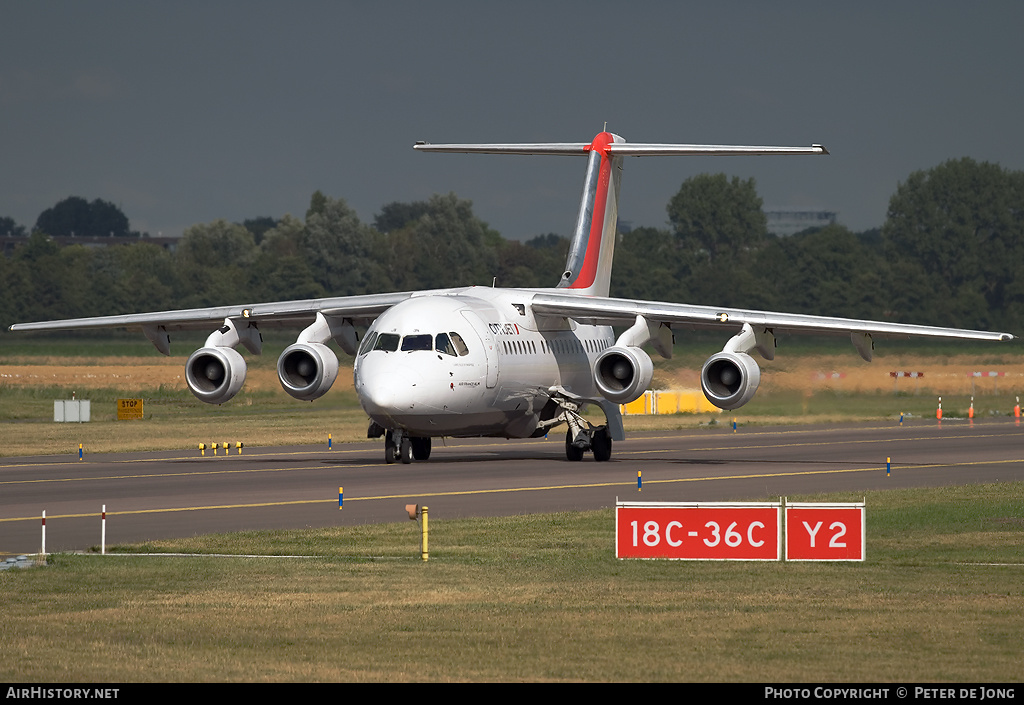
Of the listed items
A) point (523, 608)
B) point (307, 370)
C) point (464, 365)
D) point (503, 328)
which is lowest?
point (523, 608)

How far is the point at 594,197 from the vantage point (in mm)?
40781

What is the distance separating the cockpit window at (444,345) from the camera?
3222cm

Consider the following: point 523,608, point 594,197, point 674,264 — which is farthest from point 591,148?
point 674,264

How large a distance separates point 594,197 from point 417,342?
10176mm

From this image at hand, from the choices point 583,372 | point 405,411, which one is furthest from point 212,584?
point 583,372

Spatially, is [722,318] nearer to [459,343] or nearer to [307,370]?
[459,343]

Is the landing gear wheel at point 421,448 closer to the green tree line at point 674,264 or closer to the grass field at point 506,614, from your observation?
the grass field at point 506,614

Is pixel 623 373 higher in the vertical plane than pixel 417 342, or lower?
lower

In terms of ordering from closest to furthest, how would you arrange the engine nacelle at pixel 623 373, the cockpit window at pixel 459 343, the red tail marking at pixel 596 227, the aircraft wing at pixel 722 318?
the cockpit window at pixel 459 343 < the aircraft wing at pixel 722 318 < the engine nacelle at pixel 623 373 < the red tail marking at pixel 596 227

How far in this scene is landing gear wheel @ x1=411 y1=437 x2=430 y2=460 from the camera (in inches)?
1415

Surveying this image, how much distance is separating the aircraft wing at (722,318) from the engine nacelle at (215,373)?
653 cm

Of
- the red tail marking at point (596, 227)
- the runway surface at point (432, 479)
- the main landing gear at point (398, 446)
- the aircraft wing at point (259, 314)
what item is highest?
the red tail marking at point (596, 227)

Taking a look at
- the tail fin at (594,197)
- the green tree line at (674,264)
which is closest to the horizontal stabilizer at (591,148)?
the tail fin at (594,197)
